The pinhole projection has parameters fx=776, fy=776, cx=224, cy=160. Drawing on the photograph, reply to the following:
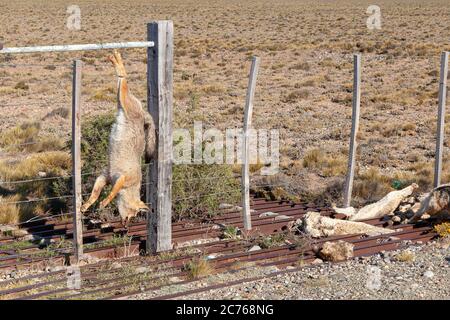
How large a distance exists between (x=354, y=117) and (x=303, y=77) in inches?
700

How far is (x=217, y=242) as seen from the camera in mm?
7695

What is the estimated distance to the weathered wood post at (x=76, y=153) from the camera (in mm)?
6543

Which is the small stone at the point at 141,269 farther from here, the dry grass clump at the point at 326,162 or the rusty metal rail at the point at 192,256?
the dry grass clump at the point at 326,162

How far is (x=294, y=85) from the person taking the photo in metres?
24.2

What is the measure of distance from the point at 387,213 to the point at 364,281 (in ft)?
8.91

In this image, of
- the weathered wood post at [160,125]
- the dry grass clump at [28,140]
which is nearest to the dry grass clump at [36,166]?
the dry grass clump at [28,140]

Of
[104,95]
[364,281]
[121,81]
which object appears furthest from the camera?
[104,95]

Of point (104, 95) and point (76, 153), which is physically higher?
point (104, 95)

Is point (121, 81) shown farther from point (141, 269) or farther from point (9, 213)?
point (9, 213)

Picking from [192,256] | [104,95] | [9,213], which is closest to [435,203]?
[192,256]

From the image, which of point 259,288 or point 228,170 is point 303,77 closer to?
point 228,170

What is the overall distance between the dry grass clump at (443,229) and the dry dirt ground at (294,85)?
6.96 feet

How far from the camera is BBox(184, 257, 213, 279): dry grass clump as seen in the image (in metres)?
6.57

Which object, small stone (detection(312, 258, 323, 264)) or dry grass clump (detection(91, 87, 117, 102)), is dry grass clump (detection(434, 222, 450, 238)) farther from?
dry grass clump (detection(91, 87, 117, 102))
